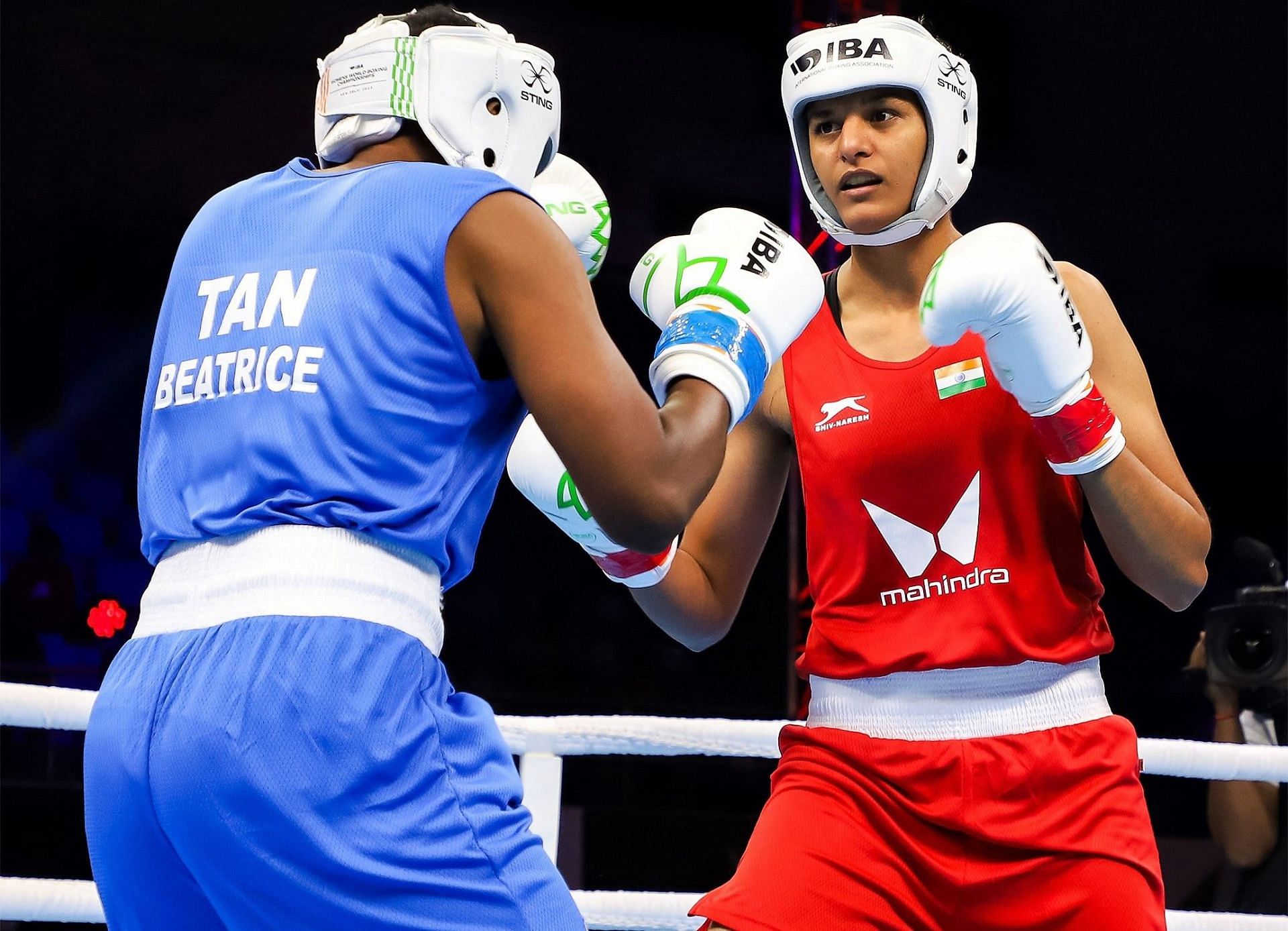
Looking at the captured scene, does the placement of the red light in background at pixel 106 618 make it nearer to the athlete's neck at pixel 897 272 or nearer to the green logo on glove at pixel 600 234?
the athlete's neck at pixel 897 272

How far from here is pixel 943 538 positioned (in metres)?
1.89

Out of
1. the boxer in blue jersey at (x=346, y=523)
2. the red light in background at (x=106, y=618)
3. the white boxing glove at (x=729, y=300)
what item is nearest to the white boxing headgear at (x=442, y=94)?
the boxer in blue jersey at (x=346, y=523)

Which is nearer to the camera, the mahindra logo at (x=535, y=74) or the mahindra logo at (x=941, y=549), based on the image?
the mahindra logo at (x=535, y=74)

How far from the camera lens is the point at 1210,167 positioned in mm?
7797

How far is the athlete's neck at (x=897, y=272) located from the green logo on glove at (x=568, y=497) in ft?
1.73

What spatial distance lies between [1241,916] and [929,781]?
1.02m

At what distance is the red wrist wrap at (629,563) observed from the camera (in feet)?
6.39

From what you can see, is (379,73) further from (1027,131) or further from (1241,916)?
(1027,131)

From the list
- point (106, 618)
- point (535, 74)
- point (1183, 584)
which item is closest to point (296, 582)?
point (535, 74)

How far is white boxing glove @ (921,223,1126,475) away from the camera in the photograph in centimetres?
169

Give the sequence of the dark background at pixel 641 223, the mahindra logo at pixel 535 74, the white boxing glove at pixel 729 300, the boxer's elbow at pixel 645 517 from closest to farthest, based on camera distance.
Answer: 1. the boxer's elbow at pixel 645 517
2. the white boxing glove at pixel 729 300
3. the mahindra logo at pixel 535 74
4. the dark background at pixel 641 223

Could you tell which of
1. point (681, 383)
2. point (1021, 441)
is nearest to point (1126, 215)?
point (1021, 441)

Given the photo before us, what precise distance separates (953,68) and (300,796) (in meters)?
1.45

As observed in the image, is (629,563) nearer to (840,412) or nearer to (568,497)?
(568,497)
